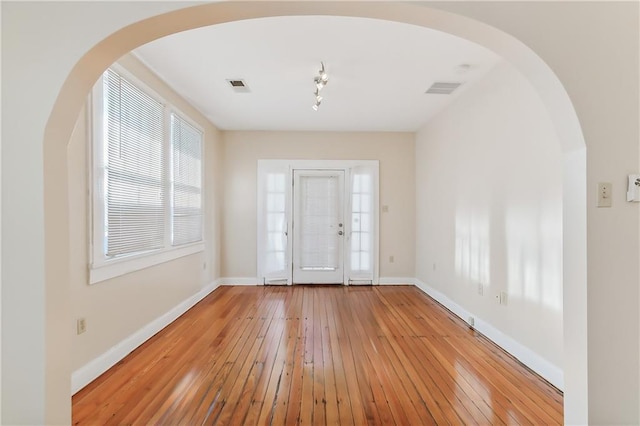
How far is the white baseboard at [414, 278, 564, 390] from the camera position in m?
2.31

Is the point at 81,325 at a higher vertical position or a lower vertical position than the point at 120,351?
higher

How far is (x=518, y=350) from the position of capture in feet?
8.97

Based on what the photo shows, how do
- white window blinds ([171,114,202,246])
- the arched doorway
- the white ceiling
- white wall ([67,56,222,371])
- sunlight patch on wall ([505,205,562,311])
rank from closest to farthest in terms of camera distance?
the arched doorway → white wall ([67,56,222,371]) → sunlight patch on wall ([505,205,562,311]) → the white ceiling → white window blinds ([171,114,202,246])

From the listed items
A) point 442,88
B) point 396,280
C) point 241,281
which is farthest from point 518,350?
point 241,281

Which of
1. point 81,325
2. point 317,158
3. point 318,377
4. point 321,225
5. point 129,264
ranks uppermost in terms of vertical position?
point 317,158

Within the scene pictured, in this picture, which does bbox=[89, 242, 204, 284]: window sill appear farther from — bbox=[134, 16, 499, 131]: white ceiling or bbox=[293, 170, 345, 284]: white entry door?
bbox=[293, 170, 345, 284]: white entry door

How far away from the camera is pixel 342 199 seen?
220 inches

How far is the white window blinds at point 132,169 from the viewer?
258 centimetres

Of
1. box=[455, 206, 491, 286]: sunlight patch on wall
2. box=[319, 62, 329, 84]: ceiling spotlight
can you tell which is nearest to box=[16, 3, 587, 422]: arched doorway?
box=[319, 62, 329, 84]: ceiling spotlight

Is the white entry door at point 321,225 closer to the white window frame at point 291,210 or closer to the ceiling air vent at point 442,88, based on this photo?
the white window frame at point 291,210

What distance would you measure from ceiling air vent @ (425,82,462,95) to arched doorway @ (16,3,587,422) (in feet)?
6.67

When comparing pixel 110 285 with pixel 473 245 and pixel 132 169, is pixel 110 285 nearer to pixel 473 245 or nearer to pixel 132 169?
pixel 132 169

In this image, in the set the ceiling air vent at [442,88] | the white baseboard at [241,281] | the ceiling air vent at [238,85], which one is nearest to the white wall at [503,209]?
the ceiling air vent at [442,88]

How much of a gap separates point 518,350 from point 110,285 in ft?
11.0
